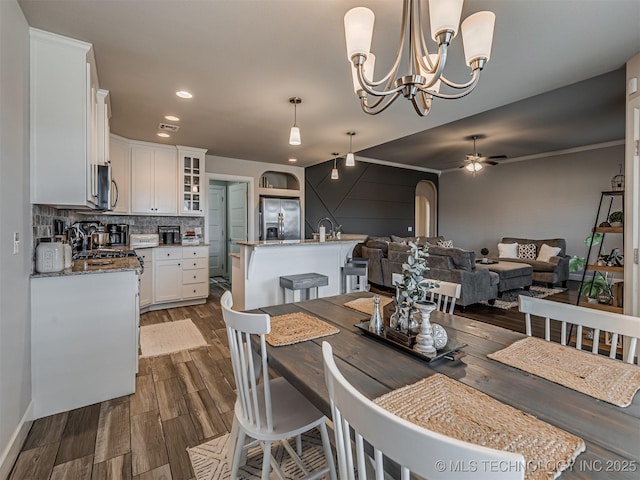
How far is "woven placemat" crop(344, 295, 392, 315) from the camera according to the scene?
6.10 ft

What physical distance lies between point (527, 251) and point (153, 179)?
25.0 ft

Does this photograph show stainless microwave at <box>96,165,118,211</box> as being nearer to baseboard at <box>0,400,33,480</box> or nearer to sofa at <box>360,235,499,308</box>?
baseboard at <box>0,400,33,480</box>

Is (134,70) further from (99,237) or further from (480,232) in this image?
(480,232)

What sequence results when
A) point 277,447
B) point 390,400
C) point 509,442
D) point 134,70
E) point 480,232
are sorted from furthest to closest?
point 480,232 → point 134,70 → point 277,447 → point 390,400 → point 509,442

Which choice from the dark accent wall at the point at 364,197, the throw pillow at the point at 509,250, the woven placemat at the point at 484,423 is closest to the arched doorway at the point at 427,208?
the dark accent wall at the point at 364,197

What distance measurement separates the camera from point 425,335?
1238 mm

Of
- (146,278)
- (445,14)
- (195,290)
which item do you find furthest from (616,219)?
(146,278)

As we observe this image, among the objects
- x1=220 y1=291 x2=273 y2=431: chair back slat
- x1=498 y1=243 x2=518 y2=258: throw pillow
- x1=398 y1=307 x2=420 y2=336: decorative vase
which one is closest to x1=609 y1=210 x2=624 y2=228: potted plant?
x1=398 y1=307 x2=420 y2=336: decorative vase

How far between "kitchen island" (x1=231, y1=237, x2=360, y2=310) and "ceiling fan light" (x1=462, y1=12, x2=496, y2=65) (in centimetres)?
255

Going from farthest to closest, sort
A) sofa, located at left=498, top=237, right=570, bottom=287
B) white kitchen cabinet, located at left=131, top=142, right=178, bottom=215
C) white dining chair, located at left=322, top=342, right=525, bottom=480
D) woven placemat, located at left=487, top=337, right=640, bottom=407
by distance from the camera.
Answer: sofa, located at left=498, top=237, right=570, bottom=287, white kitchen cabinet, located at left=131, top=142, right=178, bottom=215, woven placemat, located at left=487, top=337, right=640, bottom=407, white dining chair, located at left=322, top=342, right=525, bottom=480

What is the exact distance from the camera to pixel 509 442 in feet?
2.36

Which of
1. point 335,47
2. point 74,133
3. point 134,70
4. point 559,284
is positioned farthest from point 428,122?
point 559,284

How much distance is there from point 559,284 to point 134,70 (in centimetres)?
770

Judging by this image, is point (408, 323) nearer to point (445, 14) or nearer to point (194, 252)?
point (445, 14)
